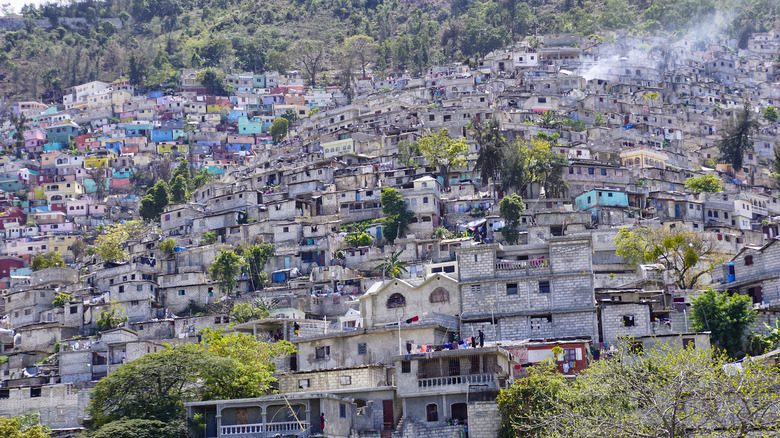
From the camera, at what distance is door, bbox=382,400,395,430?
133 feet

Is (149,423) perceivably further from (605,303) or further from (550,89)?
(550,89)

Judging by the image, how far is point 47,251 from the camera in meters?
88.9

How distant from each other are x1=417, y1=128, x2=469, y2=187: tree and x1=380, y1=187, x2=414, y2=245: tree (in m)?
6.09

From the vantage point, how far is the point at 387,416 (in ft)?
134

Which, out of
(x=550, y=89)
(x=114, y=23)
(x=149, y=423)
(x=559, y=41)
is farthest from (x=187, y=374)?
(x=114, y=23)

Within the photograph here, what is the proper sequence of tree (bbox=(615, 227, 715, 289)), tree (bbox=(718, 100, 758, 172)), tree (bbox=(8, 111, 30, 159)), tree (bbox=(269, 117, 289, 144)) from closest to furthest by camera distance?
tree (bbox=(615, 227, 715, 289)) < tree (bbox=(718, 100, 758, 172)) < tree (bbox=(269, 117, 289, 144)) < tree (bbox=(8, 111, 30, 159))

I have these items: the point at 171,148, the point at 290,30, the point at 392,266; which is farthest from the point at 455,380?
the point at 290,30

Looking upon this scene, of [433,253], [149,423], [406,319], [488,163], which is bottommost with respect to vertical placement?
[149,423]

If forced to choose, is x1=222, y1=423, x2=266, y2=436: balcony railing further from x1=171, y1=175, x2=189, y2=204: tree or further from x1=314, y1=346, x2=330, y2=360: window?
x1=171, y1=175, x2=189, y2=204: tree

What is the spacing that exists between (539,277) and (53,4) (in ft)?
453

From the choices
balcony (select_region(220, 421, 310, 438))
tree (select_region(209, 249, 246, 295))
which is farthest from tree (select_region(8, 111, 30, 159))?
balcony (select_region(220, 421, 310, 438))

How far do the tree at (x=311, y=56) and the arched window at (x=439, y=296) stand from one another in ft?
286

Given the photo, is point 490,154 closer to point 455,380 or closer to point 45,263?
point 455,380

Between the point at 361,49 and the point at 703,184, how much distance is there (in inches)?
2564
